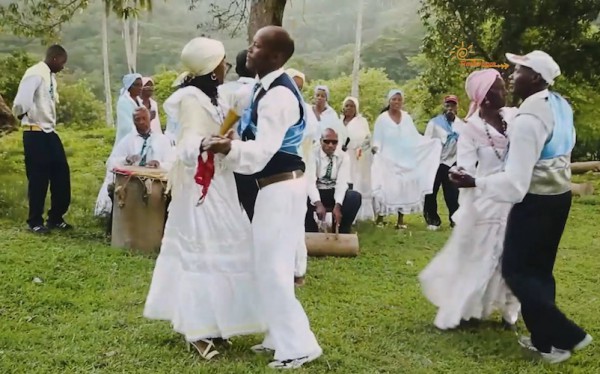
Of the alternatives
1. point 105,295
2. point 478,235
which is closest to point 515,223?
point 478,235

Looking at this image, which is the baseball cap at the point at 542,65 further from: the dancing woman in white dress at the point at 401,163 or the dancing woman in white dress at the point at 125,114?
the dancing woman in white dress at the point at 401,163

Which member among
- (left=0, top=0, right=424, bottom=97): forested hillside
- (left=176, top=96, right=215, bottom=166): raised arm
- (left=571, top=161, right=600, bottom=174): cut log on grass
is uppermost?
(left=0, top=0, right=424, bottom=97): forested hillside

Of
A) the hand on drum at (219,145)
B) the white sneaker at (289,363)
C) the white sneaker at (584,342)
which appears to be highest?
the hand on drum at (219,145)

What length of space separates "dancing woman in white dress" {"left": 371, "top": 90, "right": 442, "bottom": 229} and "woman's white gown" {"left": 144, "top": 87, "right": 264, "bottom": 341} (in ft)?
20.0

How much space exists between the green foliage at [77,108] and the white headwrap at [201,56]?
86.7ft

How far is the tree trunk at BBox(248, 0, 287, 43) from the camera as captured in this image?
28.8 ft

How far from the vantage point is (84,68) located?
55188mm

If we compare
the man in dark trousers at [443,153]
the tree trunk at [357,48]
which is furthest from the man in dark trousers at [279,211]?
the tree trunk at [357,48]

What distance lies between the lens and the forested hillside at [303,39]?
5112cm

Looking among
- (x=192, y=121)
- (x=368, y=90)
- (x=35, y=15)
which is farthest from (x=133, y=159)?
(x=368, y=90)

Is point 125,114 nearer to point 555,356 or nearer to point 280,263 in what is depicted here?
point 280,263

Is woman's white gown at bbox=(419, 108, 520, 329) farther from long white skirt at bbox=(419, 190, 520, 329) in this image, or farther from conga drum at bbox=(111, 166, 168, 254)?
conga drum at bbox=(111, 166, 168, 254)

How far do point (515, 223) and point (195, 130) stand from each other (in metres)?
1.95

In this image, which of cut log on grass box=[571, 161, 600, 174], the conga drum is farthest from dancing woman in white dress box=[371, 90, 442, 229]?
cut log on grass box=[571, 161, 600, 174]
